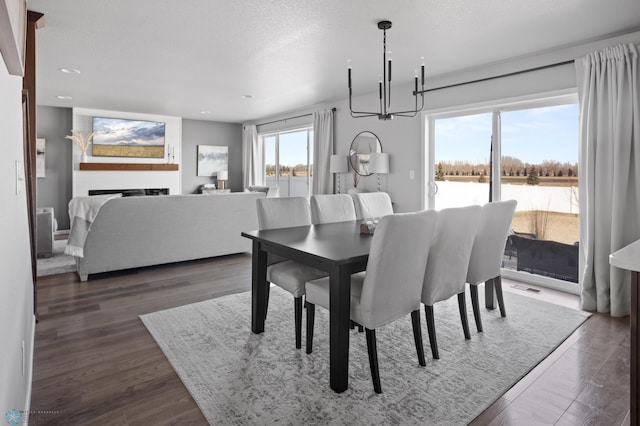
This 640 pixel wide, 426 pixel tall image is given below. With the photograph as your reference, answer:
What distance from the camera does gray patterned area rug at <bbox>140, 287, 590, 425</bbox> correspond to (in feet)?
5.88

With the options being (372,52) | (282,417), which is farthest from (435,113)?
(282,417)

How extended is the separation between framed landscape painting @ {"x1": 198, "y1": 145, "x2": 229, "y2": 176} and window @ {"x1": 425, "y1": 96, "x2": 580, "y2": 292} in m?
5.81

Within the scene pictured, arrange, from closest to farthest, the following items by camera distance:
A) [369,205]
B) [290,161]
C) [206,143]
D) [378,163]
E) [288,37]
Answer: [288,37], [369,205], [378,163], [290,161], [206,143]

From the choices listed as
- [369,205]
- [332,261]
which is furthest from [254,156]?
[332,261]

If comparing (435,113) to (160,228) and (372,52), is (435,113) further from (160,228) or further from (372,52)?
(160,228)

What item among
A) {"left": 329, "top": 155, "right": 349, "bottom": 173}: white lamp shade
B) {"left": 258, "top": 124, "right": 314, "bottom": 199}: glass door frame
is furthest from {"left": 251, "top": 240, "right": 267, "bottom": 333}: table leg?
{"left": 258, "top": 124, "right": 314, "bottom": 199}: glass door frame

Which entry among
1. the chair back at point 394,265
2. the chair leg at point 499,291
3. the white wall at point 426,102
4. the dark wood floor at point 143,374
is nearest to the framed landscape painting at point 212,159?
the white wall at point 426,102

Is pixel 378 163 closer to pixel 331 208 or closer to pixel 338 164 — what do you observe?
pixel 338 164

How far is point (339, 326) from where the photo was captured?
1.93m

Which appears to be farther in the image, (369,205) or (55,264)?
(55,264)

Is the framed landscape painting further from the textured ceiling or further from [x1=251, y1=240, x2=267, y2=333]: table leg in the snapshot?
[x1=251, y1=240, x2=267, y2=333]: table leg

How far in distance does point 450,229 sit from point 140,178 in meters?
7.19

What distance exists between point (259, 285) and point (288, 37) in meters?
2.21

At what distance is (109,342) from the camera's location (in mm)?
2502
